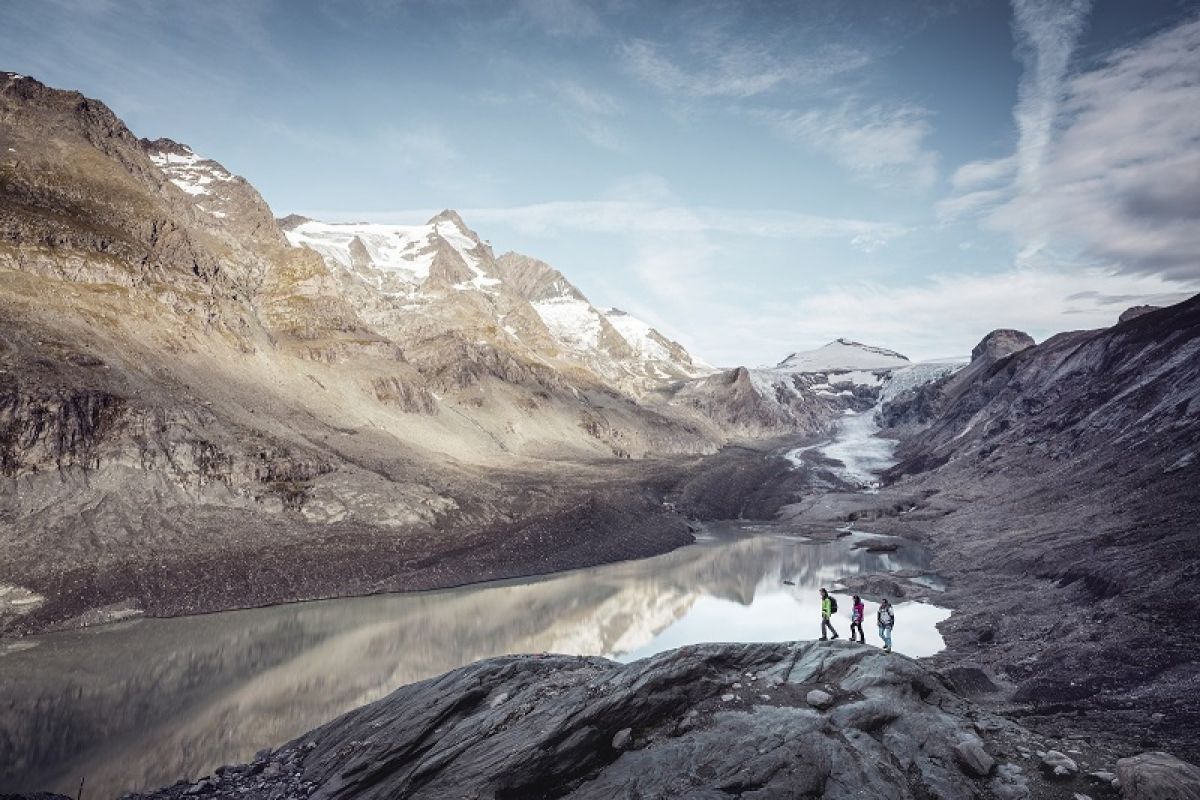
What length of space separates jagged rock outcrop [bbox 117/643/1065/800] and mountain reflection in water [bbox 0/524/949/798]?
8.35 m

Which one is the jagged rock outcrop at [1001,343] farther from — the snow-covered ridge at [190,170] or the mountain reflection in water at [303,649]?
the snow-covered ridge at [190,170]

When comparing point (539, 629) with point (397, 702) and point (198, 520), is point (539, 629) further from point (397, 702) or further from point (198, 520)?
point (198, 520)

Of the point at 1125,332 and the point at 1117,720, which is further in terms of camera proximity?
the point at 1125,332

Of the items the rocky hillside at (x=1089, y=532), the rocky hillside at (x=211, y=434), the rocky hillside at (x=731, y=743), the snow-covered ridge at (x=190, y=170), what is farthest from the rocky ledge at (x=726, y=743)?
the snow-covered ridge at (x=190, y=170)

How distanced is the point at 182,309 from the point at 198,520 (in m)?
31.9

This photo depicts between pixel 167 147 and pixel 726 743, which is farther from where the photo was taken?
pixel 167 147

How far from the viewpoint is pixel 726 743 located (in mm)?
12133

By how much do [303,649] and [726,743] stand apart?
30530 millimetres

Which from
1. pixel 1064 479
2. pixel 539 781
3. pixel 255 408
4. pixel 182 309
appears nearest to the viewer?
pixel 539 781

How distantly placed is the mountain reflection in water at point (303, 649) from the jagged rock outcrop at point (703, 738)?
8346 millimetres

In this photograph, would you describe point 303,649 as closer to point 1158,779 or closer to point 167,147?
point 1158,779

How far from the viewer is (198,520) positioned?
46969 mm

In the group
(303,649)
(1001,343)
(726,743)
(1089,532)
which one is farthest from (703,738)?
(1001,343)

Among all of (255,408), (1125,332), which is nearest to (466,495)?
(255,408)
